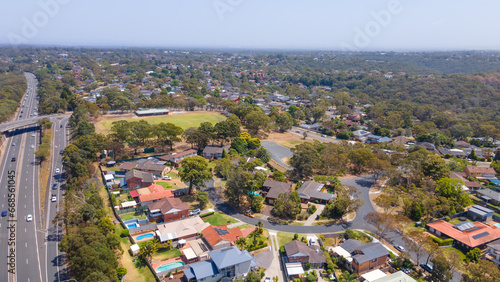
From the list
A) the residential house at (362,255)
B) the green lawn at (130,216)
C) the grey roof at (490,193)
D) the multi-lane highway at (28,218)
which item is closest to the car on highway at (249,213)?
the residential house at (362,255)

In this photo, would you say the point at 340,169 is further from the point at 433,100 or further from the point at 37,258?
the point at 433,100

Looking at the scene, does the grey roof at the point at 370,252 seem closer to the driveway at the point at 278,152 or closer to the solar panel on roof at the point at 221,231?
the solar panel on roof at the point at 221,231

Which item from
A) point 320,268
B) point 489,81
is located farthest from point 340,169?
point 489,81

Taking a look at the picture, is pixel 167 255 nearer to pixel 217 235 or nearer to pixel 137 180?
pixel 217 235

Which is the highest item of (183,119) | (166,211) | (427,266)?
(183,119)

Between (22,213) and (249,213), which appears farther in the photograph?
A: (249,213)

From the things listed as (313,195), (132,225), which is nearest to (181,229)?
(132,225)

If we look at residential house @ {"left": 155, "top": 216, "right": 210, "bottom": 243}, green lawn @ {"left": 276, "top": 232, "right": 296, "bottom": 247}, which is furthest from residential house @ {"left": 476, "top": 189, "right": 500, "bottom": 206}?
residential house @ {"left": 155, "top": 216, "right": 210, "bottom": 243}
